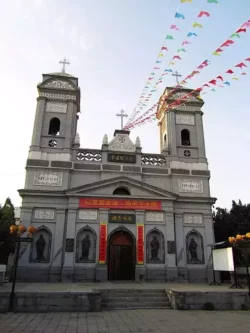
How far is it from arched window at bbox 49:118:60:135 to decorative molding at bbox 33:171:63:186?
350cm

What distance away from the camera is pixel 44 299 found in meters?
10.6

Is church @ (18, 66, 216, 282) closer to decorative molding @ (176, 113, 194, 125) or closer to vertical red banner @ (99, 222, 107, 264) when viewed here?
vertical red banner @ (99, 222, 107, 264)

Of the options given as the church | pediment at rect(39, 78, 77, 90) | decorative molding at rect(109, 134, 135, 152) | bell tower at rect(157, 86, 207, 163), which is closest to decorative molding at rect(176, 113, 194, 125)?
bell tower at rect(157, 86, 207, 163)

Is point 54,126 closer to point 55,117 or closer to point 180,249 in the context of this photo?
point 55,117

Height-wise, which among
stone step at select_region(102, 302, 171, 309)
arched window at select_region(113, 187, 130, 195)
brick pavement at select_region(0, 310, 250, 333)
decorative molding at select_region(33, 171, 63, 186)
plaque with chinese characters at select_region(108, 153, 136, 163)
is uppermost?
plaque with chinese characters at select_region(108, 153, 136, 163)

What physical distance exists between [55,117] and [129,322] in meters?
15.3

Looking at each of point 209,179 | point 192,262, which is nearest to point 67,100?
point 209,179

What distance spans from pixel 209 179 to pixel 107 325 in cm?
1399

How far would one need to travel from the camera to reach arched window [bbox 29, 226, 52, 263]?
17.3 meters

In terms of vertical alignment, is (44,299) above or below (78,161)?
below

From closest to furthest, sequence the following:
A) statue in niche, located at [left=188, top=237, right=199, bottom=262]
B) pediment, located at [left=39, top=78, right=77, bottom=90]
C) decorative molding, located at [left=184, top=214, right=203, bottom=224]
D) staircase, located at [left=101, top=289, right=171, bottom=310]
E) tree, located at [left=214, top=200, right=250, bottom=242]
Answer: staircase, located at [left=101, top=289, right=171, bottom=310] → statue in niche, located at [left=188, top=237, right=199, bottom=262] → decorative molding, located at [left=184, top=214, right=203, bottom=224] → pediment, located at [left=39, top=78, right=77, bottom=90] → tree, located at [left=214, top=200, right=250, bottom=242]

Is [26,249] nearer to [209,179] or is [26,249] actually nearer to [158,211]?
[158,211]

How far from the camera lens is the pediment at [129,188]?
734 inches

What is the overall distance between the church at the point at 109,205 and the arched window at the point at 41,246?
0.19ft
